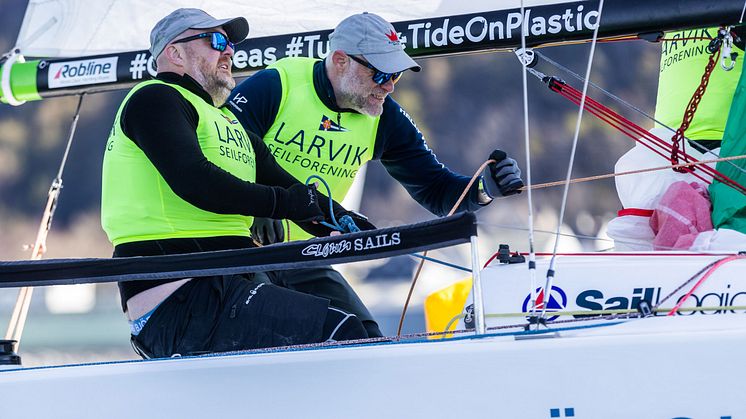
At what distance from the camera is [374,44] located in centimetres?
209

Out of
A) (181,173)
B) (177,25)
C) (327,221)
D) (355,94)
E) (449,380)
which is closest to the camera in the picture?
(449,380)

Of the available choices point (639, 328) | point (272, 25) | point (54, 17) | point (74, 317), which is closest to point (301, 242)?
point (639, 328)

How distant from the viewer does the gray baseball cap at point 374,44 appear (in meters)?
2.07

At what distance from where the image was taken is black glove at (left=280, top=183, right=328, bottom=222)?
5.42ft

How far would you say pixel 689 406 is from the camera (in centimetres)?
125

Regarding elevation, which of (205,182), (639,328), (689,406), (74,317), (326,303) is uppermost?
(74,317)

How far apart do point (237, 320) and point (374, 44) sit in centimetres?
76

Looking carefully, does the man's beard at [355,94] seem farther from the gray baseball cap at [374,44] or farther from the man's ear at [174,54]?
the man's ear at [174,54]

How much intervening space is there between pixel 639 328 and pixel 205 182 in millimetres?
685

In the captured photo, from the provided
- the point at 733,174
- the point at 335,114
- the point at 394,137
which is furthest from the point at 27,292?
the point at 733,174

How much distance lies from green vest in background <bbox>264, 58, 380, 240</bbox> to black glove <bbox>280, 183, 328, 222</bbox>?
49 cm

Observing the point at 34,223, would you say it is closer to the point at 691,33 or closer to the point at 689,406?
the point at 691,33

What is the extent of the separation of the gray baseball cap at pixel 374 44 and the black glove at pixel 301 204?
1.56 feet

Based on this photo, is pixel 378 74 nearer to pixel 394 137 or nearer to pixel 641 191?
pixel 394 137
